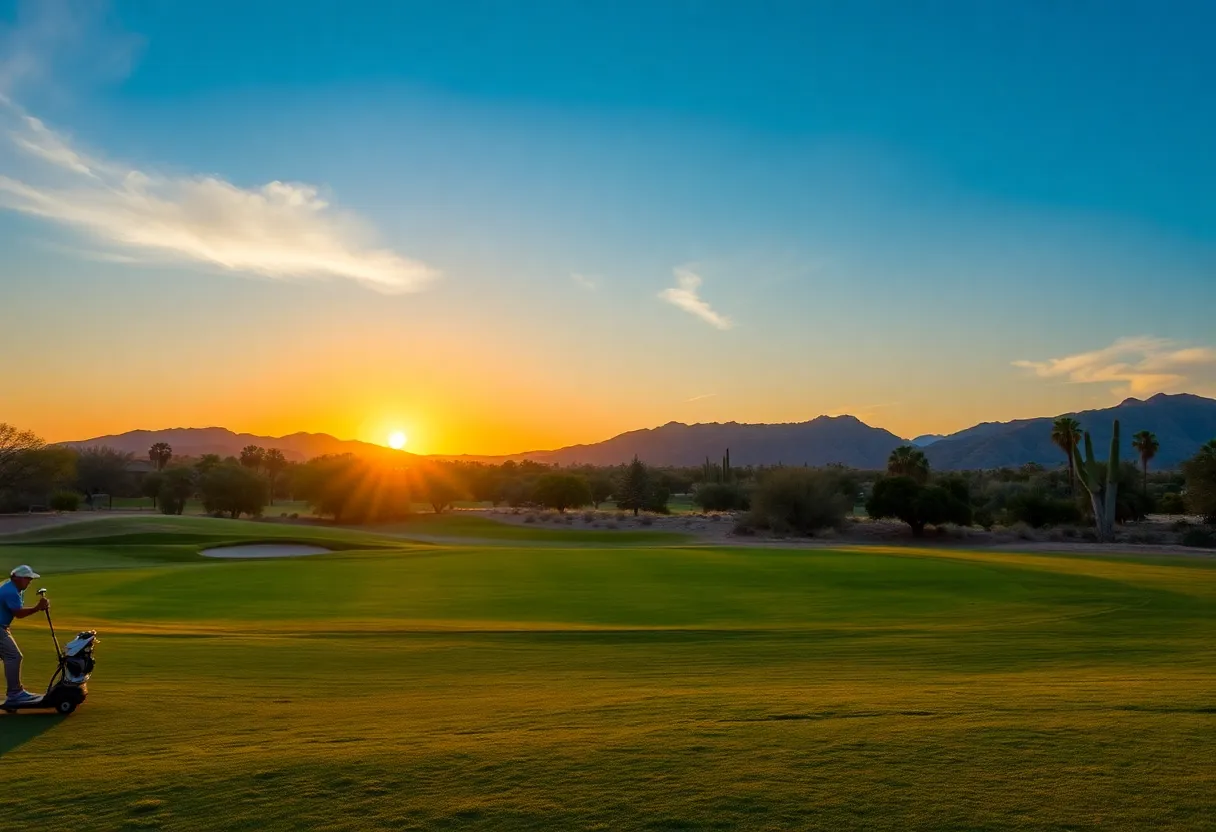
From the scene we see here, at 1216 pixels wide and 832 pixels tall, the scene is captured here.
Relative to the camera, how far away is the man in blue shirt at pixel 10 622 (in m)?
10.7

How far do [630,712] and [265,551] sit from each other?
42.7m

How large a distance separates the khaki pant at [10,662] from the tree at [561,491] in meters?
71.6

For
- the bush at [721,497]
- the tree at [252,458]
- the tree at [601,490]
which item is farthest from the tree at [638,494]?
the tree at [252,458]

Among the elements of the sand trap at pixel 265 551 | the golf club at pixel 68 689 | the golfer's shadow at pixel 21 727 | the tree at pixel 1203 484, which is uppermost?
the tree at pixel 1203 484

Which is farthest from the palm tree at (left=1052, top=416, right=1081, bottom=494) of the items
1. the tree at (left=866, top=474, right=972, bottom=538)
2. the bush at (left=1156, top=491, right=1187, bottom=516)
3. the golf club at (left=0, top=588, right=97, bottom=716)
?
the golf club at (left=0, top=588, right=97, bottom=716)

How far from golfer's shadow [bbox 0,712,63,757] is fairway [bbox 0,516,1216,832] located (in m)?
0.05

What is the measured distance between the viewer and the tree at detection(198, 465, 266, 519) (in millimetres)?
75938

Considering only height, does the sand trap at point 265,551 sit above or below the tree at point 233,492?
below

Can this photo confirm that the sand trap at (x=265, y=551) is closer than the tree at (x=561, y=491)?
Yes

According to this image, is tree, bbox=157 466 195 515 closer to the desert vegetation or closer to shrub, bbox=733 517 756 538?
the desert vegetation

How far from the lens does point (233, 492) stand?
3000 inches

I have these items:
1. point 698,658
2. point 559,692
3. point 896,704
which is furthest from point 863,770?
point 698,658

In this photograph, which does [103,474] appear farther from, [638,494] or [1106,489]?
[1106,489]

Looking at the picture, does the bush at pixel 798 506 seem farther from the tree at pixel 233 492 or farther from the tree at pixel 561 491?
the tree at pixel 233 492
